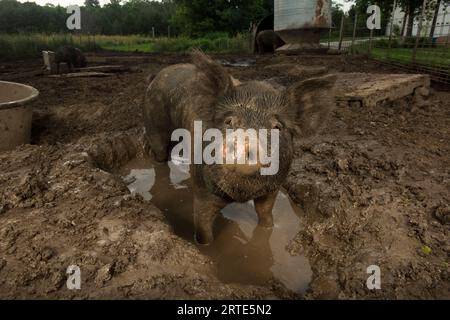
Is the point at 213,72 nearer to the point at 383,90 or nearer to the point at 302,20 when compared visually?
the point at 383,90

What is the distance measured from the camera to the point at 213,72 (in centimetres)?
270

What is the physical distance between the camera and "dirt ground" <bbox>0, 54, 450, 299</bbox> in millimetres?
2365

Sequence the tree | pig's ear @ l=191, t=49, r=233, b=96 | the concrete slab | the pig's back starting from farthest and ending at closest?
1. the tree
2. the concrete slab
3. the pig's back
4. pig's ear @ l=191, t=49, r=233, b=96

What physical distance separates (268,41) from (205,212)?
58.3 ft

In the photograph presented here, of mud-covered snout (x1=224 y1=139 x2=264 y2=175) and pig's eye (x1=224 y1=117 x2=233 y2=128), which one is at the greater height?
pig's eye (x1=224 y1=117 x2=233 y2=128)

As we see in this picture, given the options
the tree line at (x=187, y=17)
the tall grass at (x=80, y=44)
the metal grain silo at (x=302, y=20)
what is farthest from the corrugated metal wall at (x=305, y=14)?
the tree line at (x=187, y=17)

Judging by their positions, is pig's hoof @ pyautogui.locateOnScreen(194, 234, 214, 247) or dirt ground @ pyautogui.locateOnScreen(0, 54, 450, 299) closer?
dirt ground @ pyautogui.locateOnScreen(0, 54, 450, 299)

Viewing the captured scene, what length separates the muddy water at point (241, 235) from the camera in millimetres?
2901

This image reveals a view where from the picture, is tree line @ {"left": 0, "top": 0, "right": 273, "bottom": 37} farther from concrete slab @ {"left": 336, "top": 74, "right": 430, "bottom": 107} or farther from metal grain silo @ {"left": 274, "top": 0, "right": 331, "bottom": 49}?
concrete slab @ {"left": 336, "top": 74, "right": 430, "bottom": 107}

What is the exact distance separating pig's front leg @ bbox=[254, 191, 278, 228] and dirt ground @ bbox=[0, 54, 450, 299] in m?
0.34

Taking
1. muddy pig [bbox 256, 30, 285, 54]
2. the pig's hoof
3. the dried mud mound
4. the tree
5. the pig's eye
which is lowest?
the pig's hoof

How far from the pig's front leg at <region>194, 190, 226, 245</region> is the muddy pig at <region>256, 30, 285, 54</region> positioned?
17.3m

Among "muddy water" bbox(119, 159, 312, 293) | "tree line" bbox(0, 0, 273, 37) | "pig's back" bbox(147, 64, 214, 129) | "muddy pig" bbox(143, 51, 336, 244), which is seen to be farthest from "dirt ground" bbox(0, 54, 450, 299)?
"tree line" bbox(0, 0, 273, 37)

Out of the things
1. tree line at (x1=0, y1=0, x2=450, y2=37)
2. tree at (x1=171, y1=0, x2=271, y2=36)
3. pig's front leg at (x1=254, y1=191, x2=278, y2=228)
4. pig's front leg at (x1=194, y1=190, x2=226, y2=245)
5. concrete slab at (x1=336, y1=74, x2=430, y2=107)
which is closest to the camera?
pig's front leg at (x1=194, y1=190, x2=226, y2=245)
